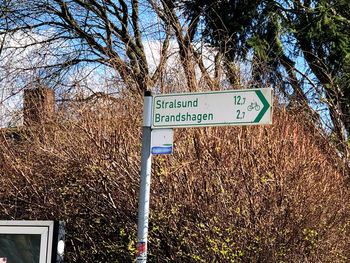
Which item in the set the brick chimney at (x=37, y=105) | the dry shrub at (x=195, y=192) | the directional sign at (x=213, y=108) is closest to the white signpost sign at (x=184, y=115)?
the directional sign at (x=213, y=108)

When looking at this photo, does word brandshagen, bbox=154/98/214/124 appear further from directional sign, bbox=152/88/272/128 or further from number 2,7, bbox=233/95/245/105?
number 2,7, bbox=233/95/245/105

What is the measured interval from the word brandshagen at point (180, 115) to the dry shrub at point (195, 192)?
5.06 ft

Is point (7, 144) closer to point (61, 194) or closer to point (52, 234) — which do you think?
point (61, 194)

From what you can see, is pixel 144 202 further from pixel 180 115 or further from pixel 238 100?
pixel 238 100

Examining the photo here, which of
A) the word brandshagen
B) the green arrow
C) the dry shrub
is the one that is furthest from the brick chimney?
the green arrow

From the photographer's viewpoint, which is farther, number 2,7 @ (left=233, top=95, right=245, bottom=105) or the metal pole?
number 2,7 @ (left=233, top=95, right=245, bottom=105)

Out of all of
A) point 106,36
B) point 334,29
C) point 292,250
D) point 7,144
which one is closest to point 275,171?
point 292,250

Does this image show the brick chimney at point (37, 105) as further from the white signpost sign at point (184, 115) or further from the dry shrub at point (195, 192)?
the white signpost sign at point (184, 115)

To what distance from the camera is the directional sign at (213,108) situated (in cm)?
492

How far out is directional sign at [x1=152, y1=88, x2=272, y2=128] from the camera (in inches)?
194

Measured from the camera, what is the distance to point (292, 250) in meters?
6.62

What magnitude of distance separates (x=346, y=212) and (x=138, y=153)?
2578 millimetres

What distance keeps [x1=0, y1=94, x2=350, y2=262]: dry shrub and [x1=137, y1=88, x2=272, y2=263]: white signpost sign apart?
60.6 inches

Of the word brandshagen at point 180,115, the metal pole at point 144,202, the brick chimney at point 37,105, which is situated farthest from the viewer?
the brick chimney at point 37,105
